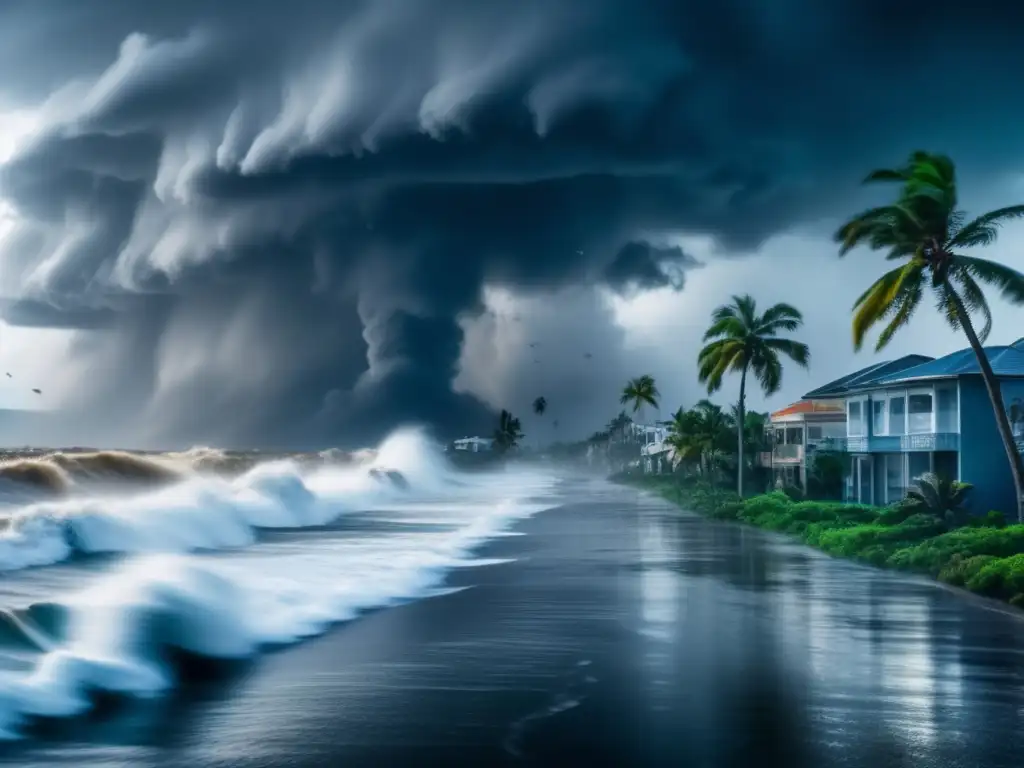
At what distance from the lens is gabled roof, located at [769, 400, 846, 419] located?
2542 inches

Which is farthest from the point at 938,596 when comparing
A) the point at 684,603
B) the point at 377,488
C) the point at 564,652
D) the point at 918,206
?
the point at 377,488

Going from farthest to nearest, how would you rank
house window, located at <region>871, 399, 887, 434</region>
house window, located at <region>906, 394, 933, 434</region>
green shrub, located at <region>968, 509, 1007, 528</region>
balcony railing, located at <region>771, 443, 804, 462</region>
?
balcony railing, located at <region>771, 443, 804, 462</region>
house window, located at <region>871, 399, 887, 434</region>
house window, located at <region>906, 394, 933, 434</region>
green shrub, located at <region>968, 509, 1007, 528</region>

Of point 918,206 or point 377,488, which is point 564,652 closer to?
point 918,206

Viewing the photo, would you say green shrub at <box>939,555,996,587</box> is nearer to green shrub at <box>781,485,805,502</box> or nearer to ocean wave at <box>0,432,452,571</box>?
ocean wave at <box>0,432,452,571</box>

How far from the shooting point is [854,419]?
53844 mm

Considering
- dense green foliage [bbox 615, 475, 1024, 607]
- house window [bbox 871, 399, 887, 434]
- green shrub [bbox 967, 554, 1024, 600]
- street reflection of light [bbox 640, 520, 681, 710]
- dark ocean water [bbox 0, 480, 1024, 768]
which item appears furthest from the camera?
house window [bbox 871, 399, 887, 434]

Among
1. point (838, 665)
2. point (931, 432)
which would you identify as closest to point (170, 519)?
point (931, 432)

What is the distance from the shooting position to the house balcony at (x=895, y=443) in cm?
4316

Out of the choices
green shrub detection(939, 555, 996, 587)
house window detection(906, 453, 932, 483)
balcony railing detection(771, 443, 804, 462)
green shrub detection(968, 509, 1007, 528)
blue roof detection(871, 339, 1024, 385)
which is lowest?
green shrub detection(939, 555, 996, 587)

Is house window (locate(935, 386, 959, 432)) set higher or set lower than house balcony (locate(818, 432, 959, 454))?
higher

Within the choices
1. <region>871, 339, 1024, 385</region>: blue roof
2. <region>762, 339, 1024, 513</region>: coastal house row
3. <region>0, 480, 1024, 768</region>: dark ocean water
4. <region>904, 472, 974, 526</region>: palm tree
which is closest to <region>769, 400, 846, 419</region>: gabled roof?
<region>762, 339, 1024, 513</region>: coastal house row

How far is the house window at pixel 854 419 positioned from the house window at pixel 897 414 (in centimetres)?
321

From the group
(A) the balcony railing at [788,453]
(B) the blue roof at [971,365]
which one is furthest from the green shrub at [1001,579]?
(A) the balcony railing at [788,453]

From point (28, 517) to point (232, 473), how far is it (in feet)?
210
